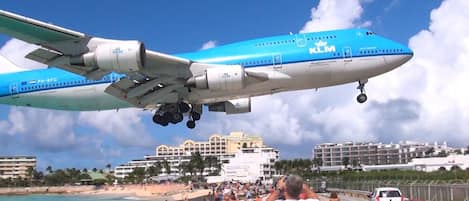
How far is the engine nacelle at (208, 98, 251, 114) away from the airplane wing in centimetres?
727

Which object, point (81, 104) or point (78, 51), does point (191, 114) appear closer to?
point (81, 104)

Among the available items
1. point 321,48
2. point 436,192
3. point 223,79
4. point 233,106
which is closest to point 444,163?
point 436,192

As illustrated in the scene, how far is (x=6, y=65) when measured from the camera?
38719 mm

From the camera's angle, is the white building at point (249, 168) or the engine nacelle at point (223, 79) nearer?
the engine nacelle at point (223, 79)

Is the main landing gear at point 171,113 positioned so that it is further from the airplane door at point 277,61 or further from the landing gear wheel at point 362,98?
the landing gear wheel at point 362,98

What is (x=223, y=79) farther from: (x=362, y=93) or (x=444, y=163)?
(x=444, y=163)

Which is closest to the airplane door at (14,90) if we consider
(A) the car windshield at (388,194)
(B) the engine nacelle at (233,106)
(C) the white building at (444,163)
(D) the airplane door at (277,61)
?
(B) the engine nacelle at (233,106)

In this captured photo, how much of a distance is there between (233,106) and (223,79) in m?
8.48

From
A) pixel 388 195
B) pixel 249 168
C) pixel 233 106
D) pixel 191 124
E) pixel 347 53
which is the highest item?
pixel 347 53

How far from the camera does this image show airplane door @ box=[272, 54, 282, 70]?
32188mm

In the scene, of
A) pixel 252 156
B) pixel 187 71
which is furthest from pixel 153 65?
pixel 252 156

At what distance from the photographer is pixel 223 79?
30.9 meters

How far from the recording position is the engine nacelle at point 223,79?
101ft

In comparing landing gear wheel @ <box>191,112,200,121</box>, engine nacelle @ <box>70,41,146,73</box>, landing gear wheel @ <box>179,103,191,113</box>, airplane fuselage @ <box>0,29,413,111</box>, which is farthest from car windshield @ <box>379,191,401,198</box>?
landing gear wheel @ <box>191,112,200,121</box>
